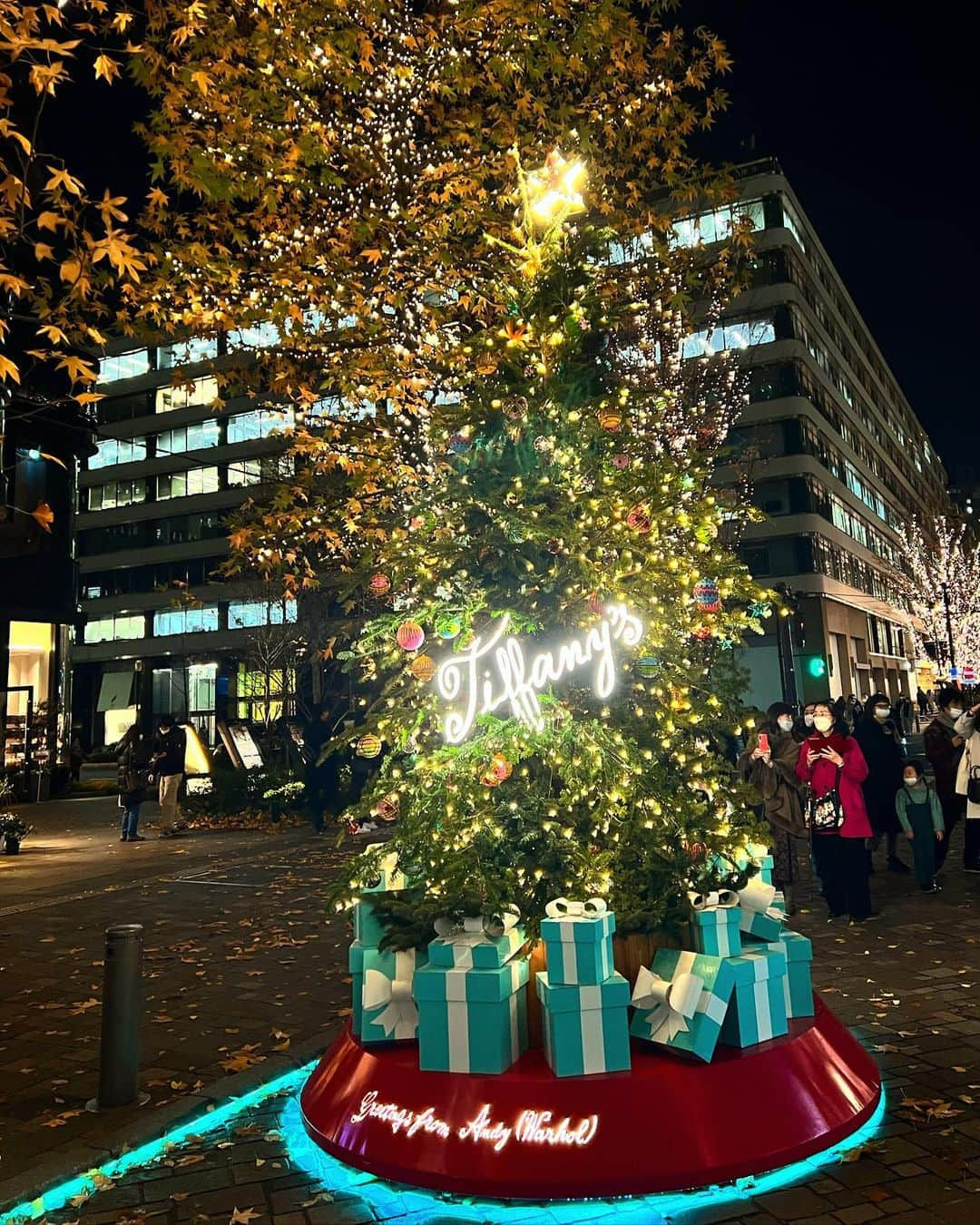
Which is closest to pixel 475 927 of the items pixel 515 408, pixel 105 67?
pixel 515 408

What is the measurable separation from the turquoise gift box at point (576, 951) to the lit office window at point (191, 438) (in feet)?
197

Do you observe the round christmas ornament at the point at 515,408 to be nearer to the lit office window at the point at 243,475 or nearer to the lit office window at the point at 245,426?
the lit office window at the point at 243,475

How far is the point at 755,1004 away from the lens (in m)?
4.41

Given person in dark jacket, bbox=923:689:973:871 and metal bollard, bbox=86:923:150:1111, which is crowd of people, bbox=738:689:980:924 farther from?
metal bollard, bbox=86:923:150:1111

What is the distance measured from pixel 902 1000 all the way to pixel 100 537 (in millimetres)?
65510

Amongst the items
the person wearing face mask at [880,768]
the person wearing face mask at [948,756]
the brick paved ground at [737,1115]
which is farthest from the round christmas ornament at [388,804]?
the person wearing face mask at [948,756]

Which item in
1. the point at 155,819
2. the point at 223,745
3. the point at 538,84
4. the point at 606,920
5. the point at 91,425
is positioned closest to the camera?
the point at 606,920

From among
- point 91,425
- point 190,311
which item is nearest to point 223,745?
point 91,425

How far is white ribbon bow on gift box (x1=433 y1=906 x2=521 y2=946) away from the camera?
4465 millimetres

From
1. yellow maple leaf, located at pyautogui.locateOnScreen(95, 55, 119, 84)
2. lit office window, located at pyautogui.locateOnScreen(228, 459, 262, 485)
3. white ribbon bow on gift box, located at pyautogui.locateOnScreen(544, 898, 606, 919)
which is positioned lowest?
white ribbon bow on gift box, located at pyautogui.locateOnScreen(544, 898, 606, 919)

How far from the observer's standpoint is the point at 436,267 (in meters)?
11.8

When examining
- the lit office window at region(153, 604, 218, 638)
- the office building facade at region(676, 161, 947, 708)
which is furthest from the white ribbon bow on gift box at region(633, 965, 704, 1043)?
the lit office window at region(153, 604, 218, 638)

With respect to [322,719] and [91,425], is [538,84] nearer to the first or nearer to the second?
[322,719]

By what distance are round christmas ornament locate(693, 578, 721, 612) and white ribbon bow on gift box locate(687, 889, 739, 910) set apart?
180cm
